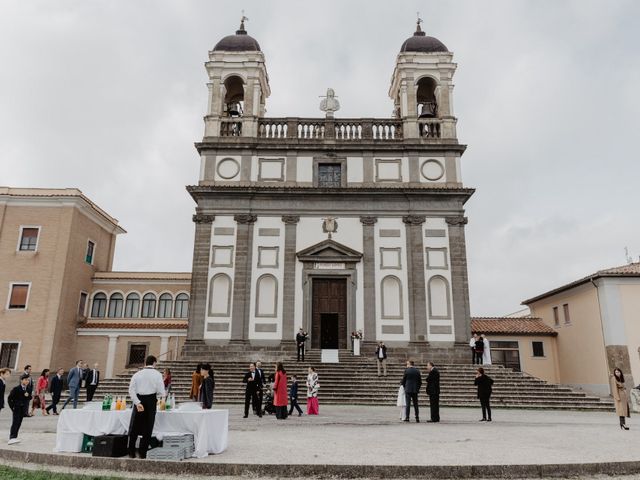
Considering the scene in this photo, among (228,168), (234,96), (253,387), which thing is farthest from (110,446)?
(234,96)

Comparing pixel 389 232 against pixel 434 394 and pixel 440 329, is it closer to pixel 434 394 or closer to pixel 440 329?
pixel 440 329

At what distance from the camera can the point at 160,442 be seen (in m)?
8.00

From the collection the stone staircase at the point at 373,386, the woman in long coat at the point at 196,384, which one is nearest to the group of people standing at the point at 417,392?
the stone staircase at the point at 373,386

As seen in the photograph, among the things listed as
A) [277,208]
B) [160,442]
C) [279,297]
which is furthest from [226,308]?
[160,442]

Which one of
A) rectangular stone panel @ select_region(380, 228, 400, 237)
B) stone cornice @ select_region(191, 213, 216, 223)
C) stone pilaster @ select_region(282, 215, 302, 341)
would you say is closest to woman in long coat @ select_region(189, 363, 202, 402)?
stone pilaster @ select_region(282, 215, 302, 341)

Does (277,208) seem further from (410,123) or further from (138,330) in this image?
Answer: (138,330)

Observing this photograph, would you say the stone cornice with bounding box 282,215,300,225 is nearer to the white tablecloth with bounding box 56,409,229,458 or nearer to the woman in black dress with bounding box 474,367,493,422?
the woman in black dress with bounding box 474,367,493,422

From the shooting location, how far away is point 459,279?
78.6ft

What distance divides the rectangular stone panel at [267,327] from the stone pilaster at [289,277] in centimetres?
44

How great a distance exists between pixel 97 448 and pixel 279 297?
16.3m

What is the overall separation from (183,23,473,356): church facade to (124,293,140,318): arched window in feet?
28.5

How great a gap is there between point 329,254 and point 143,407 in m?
17.4

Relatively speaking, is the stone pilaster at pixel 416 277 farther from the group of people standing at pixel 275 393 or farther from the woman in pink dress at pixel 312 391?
the group of people standing at pixel 275 393

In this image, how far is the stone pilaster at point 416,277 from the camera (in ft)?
76.8
